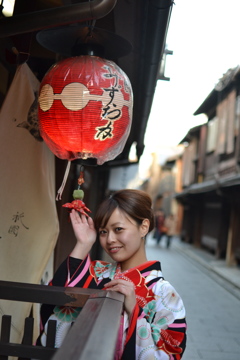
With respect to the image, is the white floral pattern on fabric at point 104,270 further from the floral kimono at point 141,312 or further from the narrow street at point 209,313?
the narrow street at point 209,313

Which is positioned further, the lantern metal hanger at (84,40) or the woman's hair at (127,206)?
the lantern metal hanger at (84,40)

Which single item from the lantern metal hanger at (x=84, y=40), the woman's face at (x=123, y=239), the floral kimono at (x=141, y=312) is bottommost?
the floral kimono at (x=141, y=312)

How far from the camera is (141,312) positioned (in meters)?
2.63

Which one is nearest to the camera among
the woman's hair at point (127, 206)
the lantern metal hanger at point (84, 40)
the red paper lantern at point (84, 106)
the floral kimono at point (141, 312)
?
the floral kimono at point (141, 312)

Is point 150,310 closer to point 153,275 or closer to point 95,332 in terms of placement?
point 153,275

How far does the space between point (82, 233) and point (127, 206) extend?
375mm

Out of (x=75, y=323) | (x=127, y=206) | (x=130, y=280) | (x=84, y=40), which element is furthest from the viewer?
(x=84, y=40)

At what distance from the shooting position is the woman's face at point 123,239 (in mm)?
2941

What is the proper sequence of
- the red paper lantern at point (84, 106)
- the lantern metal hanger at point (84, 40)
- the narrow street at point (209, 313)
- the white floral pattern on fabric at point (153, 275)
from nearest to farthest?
the white floral pattern on fabric at point (153, 275), the red paper lantern at point (84, 106), the lantern metal hanger at point (84, 40), the narrow street at point (209, 313)

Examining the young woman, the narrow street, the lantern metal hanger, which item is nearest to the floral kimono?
the young woman

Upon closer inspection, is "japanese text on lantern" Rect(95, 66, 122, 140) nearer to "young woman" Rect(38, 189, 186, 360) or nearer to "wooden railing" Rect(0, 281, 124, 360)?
"young woman" Rect(38, 189, 186, 360)

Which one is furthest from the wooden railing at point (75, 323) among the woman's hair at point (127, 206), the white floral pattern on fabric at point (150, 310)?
the woman's hair at point (127, 206)

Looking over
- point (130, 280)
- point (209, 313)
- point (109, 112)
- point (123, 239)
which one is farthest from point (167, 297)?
point (209, 313)

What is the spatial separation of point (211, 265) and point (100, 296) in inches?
677
